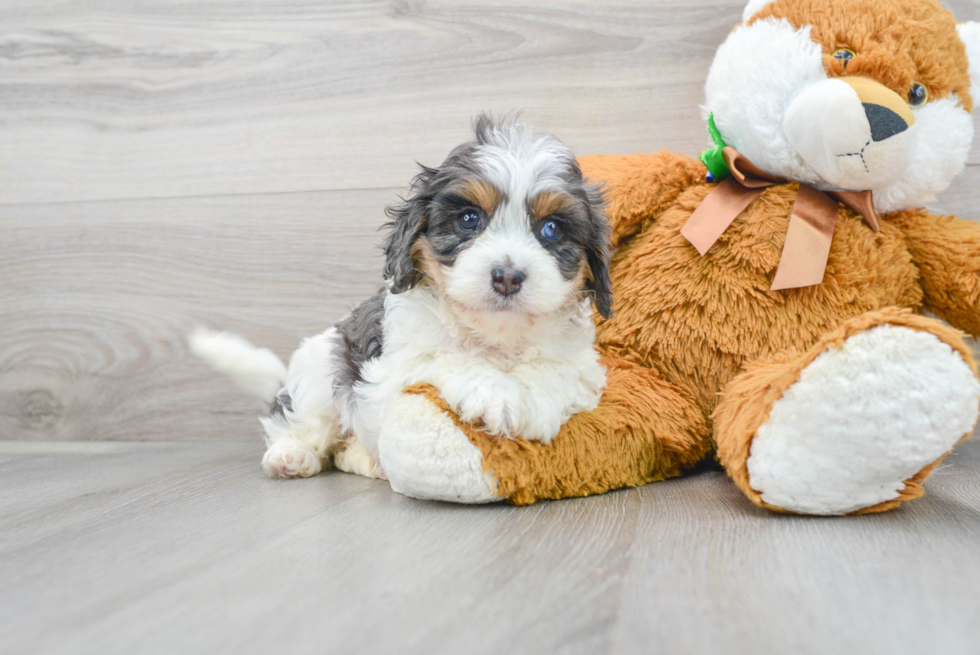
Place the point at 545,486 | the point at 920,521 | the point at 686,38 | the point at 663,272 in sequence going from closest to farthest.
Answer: the point at 920,521 < the point at 545,486 < the point at 663,272 < the point at 686,38

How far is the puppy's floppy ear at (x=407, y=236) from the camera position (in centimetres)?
153

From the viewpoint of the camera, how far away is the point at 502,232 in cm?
148

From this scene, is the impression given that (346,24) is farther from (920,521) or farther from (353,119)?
(920,521)

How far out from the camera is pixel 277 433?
1.99 metres

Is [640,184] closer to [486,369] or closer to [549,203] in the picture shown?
[549,203]

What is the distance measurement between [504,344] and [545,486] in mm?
305

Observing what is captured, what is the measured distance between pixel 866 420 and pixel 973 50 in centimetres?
106

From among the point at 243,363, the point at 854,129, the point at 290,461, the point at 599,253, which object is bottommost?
the point at 290,461

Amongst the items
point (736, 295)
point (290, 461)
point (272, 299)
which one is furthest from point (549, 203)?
point (272, 299)

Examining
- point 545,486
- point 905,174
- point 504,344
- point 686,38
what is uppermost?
point 686,38

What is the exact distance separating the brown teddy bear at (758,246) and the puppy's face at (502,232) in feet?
0.74

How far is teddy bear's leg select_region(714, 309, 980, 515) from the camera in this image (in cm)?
121

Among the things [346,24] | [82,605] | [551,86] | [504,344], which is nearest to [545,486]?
[504,344]

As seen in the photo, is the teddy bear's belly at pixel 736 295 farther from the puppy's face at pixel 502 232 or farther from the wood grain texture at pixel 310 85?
the wood grain texture at pixel 310 85
